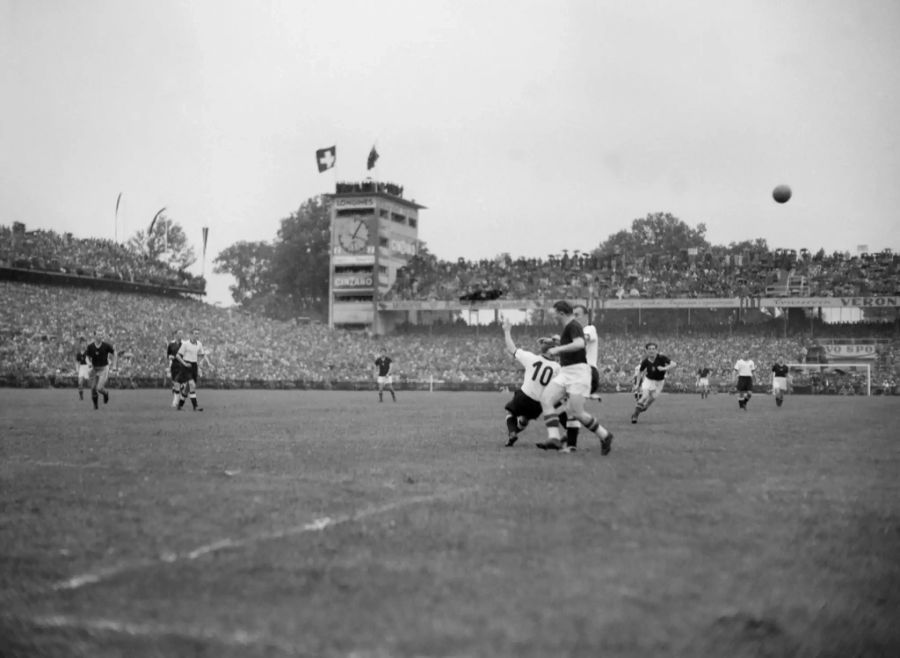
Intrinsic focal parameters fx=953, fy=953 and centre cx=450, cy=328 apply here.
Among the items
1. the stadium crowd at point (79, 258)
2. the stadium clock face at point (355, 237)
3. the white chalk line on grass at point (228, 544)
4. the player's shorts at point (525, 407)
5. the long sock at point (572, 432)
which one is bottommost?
the white chalk line on grass at point (228, 544)

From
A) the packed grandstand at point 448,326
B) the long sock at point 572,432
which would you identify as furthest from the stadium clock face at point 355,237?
the long sock at point 572,432

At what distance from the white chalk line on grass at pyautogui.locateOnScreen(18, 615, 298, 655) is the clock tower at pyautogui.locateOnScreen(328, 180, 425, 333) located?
7711 centimetres

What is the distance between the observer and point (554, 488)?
360 inches

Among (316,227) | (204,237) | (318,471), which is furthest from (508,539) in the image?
(316,227)

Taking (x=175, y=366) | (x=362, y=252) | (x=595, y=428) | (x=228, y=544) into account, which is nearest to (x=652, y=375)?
(x=595, y=428)

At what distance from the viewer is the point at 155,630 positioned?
4418mm

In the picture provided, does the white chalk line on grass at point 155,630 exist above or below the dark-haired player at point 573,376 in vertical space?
below

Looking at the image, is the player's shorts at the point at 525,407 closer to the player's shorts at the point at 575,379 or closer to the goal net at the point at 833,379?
A: the player's shorts at the point at 575,379

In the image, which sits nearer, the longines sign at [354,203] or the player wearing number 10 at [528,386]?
the player wearing number 10 at [528,386]

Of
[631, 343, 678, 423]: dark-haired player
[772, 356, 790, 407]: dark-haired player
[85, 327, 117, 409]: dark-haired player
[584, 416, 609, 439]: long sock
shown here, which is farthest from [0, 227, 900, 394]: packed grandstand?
[584, 416, 609, 439]: long sock

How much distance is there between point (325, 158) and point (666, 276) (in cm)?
2932

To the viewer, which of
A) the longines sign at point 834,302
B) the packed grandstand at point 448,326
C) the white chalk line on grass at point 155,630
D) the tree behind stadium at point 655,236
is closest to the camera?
the white chalk line on grass at point 155,630

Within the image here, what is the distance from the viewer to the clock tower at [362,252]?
8306cm

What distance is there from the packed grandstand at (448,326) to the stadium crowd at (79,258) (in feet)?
0.36
